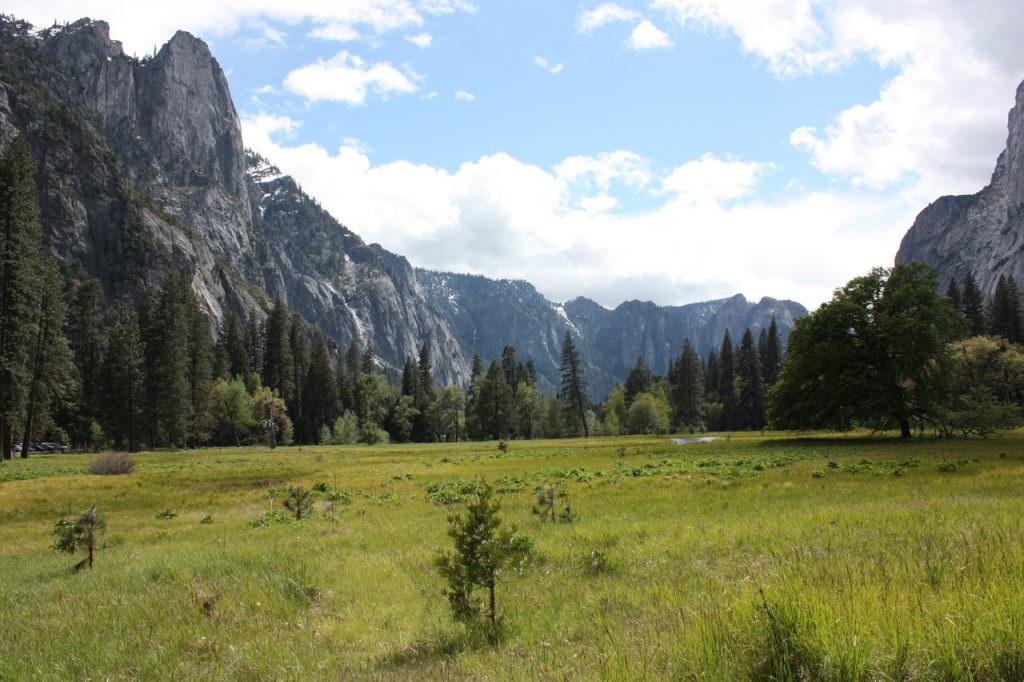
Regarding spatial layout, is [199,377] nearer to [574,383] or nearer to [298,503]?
[574,383]

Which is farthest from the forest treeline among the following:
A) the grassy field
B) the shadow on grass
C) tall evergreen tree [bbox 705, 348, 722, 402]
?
the shadow on grass

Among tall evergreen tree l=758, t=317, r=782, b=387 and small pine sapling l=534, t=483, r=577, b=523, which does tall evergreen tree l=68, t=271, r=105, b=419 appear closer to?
small pine sapling l=534, t=483, r=577, b=523

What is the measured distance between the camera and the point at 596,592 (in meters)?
8.63

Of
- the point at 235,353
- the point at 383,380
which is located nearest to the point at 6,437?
the point at 235,353

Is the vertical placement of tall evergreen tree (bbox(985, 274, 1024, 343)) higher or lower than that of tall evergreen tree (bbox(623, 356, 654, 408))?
higher

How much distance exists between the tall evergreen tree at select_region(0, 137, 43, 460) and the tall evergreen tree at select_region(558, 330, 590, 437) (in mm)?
76569

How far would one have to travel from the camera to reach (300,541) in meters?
16.3

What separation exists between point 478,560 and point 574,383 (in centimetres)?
10128

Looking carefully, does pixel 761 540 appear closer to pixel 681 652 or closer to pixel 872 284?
pixel 681 652

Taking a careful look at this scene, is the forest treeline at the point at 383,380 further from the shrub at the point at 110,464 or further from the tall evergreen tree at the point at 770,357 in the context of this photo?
the shrub at the point at 110,464

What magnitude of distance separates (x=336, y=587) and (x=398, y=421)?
343 ft

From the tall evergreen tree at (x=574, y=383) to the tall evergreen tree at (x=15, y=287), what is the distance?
7657cm

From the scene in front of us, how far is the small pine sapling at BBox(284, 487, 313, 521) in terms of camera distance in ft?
71.6

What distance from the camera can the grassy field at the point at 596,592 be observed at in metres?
4.23
